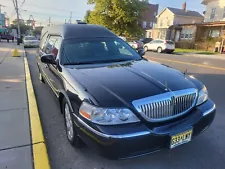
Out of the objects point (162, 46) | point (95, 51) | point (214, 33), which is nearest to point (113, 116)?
point (95, 51)

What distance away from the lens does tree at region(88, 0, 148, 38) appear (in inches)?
1217

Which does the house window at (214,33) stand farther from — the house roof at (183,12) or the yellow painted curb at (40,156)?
the yellow painted curb at (40,156)

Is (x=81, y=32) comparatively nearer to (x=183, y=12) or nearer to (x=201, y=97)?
(x=201, y=97)

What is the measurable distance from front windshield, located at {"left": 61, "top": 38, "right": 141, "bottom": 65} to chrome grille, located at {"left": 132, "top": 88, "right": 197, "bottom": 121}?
153 centimetres

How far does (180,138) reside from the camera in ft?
7.84

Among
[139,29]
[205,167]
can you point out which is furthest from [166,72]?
[139,29]

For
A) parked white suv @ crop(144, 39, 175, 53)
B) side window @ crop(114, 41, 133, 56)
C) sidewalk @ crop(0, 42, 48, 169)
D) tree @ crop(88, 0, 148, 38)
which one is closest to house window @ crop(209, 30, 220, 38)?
parked white suv @ crop(144, 39, 175, 53)

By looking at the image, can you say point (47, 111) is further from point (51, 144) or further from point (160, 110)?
point (160, 110)

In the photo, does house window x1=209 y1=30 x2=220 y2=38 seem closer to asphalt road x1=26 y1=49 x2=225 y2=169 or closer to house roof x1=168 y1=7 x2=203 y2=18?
house roof x1=168 y1=7 x2=203 y2=18

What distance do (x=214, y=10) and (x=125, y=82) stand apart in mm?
32134

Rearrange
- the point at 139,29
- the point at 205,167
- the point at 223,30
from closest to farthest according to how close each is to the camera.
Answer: the point at 205,167
the point at 223,30
the point at 139,29

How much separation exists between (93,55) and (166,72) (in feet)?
4.49

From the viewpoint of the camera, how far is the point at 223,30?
24.8m

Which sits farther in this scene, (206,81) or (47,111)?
(206,81)
